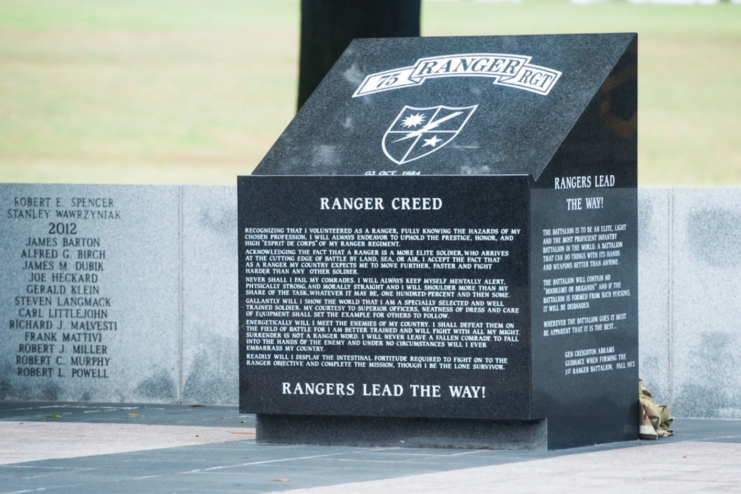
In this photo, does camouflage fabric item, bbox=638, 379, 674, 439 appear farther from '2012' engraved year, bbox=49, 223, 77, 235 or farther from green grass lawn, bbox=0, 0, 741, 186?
green grass lawn, bbox=0, 0, 741, 186

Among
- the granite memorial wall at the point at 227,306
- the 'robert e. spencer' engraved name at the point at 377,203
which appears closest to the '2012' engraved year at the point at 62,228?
the granite memorial wall at the point at 227,306

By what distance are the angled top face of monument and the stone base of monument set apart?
1521mm

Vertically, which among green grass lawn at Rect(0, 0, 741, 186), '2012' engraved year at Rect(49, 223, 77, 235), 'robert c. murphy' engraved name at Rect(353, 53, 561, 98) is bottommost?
'2012' engraved year at Rect(49, 223, 77, 235)

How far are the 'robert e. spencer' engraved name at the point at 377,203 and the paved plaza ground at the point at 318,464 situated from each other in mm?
1471

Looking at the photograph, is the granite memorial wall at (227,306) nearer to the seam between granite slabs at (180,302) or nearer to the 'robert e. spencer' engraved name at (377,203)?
the seam between granite slabs at (180,302)

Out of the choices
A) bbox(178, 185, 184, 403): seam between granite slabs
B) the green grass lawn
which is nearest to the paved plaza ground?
bbox(178, 185, 184, 403): seam between granite slabs

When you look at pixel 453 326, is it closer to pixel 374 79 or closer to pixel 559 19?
pixel 374 79

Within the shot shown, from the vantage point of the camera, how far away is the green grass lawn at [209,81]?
45.7 meters

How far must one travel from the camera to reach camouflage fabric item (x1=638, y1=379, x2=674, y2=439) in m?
9.79

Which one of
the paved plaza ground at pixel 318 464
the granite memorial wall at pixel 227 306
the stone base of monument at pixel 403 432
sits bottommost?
the paved plaza ground at pixel 318 464

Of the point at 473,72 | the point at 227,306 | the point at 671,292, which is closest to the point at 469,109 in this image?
the point at 473,72

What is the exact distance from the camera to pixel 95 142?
159 ft

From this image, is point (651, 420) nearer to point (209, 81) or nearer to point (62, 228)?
point (62, 228)

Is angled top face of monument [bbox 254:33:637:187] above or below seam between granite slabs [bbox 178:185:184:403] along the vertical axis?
above
